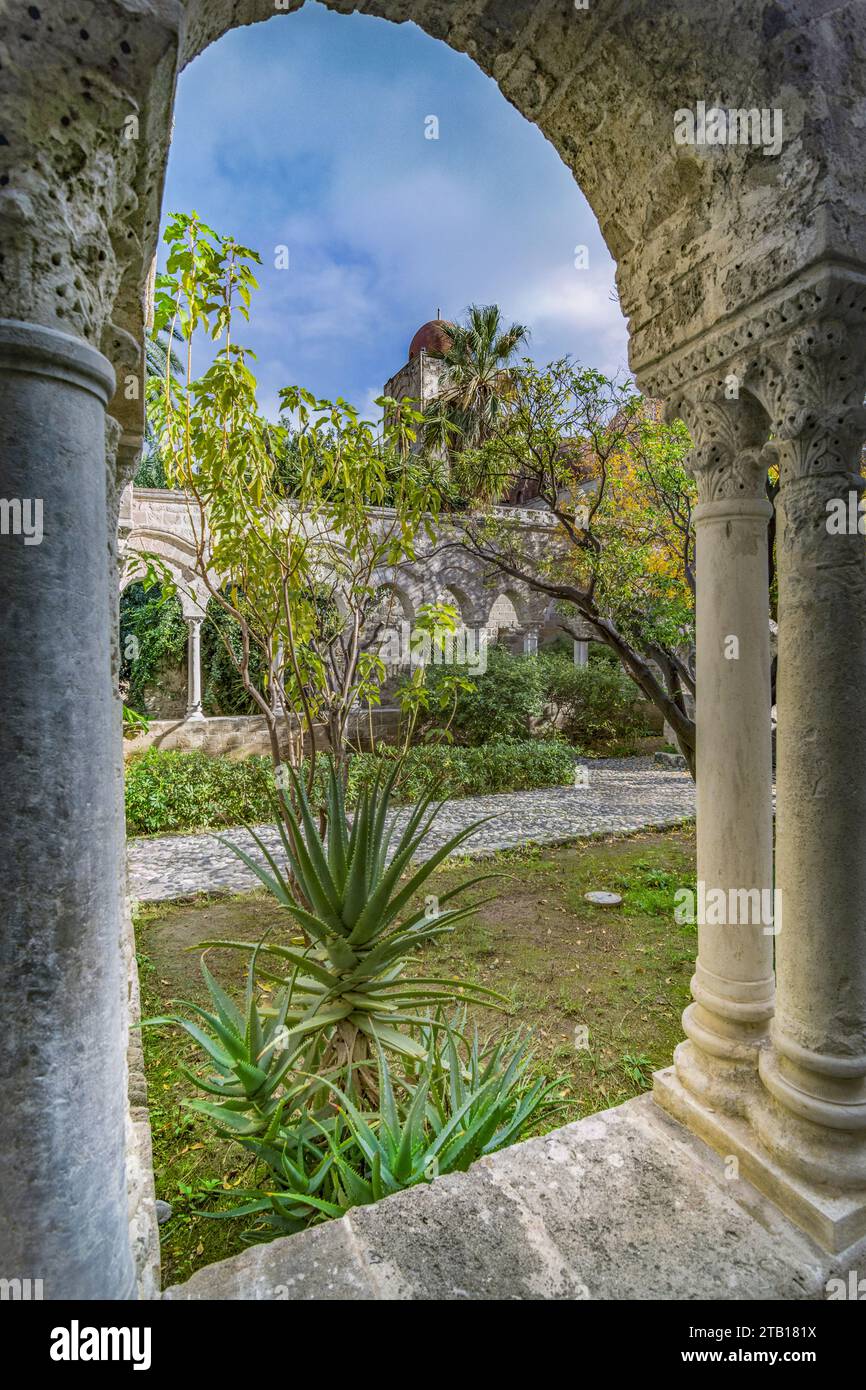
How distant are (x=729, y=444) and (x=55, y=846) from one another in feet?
6.67

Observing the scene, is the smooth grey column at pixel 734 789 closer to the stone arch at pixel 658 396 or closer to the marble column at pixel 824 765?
the stone arch at pixel 658 396

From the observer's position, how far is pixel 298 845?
2447 mm

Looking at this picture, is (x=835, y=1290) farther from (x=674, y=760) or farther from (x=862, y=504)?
(x=674, y=760)

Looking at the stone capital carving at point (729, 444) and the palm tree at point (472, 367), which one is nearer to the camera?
the stone capital carving at point (729, 444)

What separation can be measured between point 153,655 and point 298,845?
37.5 ft

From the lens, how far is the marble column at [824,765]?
1657mm

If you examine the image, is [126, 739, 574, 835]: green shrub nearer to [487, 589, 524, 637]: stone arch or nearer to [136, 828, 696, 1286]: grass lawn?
[136, 828, 696, 1286]: grass lawn

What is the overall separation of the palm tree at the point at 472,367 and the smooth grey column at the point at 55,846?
13.0m

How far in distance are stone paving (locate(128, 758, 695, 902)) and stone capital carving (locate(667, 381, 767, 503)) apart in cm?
420

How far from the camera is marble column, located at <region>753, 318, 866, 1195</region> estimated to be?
166 centimetres

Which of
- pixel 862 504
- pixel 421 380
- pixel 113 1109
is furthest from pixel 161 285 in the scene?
pixel 421 380

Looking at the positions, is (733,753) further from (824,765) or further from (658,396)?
(658,396)

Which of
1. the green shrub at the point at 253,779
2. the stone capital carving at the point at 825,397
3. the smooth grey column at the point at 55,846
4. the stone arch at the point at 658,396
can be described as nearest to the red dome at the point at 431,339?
the green shrub at the point at 253,779

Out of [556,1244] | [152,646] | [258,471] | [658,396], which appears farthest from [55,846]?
[152,646]
